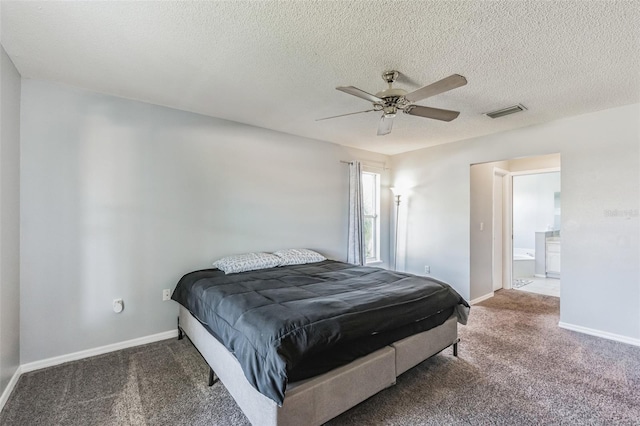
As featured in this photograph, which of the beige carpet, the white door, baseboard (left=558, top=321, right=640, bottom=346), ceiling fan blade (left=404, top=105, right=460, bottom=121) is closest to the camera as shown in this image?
the beige carpet

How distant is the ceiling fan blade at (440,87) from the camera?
1.83m

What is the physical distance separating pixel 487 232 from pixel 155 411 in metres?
4.92

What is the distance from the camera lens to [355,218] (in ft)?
15.0

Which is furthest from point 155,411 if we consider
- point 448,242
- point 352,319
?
point 448,242

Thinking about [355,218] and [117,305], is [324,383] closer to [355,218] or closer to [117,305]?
[117,305]

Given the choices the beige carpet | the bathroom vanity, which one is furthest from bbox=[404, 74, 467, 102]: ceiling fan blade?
the bathroom vanity

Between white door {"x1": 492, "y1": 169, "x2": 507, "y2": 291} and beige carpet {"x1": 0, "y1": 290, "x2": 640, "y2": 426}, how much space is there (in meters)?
2.16

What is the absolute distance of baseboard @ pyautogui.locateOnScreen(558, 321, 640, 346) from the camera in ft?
9.59

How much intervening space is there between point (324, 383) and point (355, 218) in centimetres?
312

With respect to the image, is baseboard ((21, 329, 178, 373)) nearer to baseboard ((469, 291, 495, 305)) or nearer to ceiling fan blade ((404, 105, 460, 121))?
ceiling fan blade ((404, 105, 460, 121))

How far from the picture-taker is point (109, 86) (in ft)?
8.54

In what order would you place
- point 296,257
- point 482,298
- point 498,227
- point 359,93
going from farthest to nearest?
point 498,227 < point 482,298 < point 296,257 < point 359,93

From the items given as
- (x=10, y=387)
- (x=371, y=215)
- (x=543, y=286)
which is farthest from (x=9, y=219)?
(x=543, y=286)

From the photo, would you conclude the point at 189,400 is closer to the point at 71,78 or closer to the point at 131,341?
the point at 131,341
